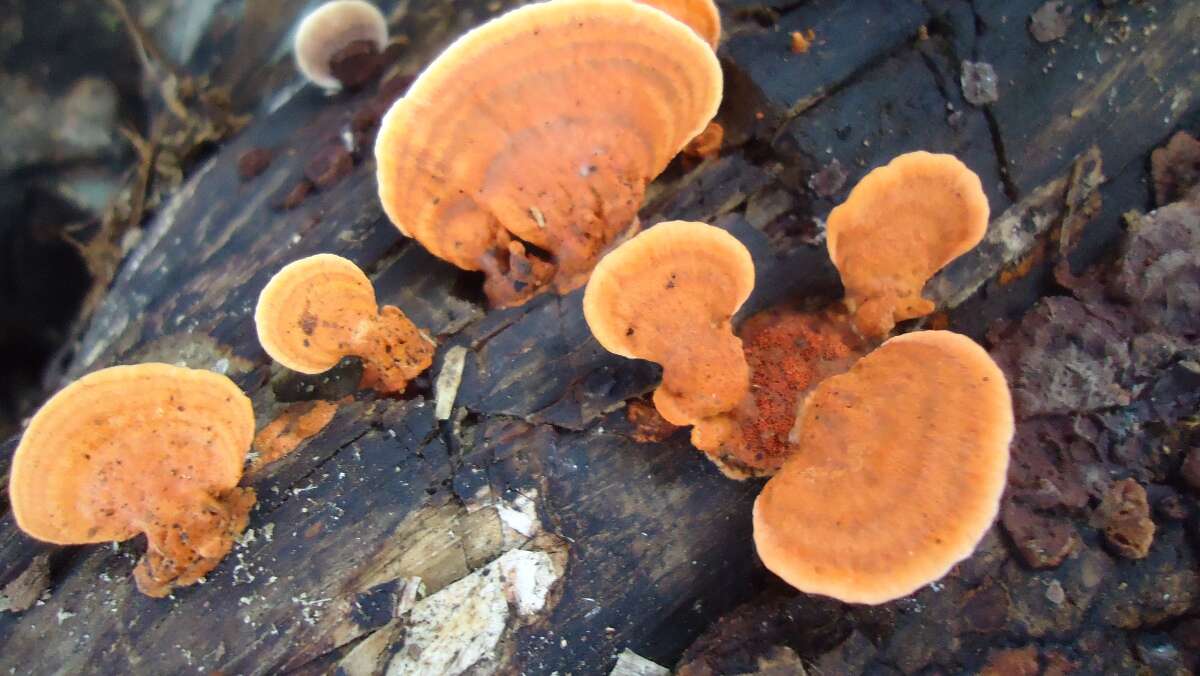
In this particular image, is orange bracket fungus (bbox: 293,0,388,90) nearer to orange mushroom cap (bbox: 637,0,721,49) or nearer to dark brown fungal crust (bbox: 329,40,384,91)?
dark brown fungal crust (bbox: 329,40,384,91)

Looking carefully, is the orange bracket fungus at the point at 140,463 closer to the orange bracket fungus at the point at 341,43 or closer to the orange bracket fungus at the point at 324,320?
the orange bracket fungus at the point at 324,320

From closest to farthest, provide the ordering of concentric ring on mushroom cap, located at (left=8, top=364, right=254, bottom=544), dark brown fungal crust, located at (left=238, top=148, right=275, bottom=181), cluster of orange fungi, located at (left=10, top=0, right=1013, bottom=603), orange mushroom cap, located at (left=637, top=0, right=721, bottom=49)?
cluster of orange fungi, located at (left=10, top=0, right=1013, bottom=603)
concentric ring on mushroom cap, located at (left=8, top=364, right=254, bottom=544)
orange mushroom cap, located at (left=637, top=0, right=721, bottom=49)
dark brown fungal crust, located at (left=238, top=148, right=275, bottom=181)

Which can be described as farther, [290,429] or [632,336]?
[290,429]

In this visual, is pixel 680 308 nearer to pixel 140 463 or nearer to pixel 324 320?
pixel 324 320

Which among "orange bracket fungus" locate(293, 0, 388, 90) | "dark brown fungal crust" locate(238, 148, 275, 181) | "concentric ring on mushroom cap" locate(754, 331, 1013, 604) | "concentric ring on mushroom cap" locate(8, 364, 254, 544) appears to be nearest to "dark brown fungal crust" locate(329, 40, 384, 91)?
"orange bracket fungus" locate(293, 0, 388, 90)

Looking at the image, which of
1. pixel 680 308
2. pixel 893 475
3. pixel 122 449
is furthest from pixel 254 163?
pixel 893 475

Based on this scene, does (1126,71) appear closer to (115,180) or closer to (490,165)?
(490,165)

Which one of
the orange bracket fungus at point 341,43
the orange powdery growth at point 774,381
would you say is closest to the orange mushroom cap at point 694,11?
the orange powdery growth at point 774,381
